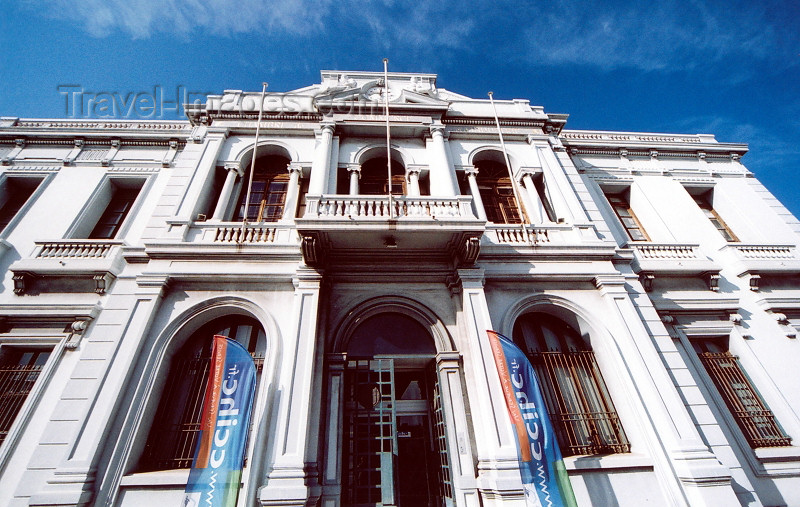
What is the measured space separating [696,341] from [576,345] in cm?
338

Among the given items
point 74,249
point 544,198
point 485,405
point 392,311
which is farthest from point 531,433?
point 74,249

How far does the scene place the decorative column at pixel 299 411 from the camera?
5.19 metres

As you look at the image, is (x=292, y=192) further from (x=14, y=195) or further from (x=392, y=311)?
(x=14, y=195)

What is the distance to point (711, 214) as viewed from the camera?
11.5 m

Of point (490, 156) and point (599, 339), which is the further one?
point (490, 156)

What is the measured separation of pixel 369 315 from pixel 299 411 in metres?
2.45

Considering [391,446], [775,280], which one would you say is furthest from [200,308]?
[775,280]

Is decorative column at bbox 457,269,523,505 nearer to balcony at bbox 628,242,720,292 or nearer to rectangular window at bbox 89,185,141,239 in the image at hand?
balcony at bbox 628,242,720,292

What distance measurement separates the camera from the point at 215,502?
4957 mm

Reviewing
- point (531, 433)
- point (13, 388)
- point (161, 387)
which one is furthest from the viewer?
point (13, 388)

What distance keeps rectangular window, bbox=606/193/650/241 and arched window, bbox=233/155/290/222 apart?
431 inches

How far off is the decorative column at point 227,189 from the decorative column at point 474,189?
22.5ft

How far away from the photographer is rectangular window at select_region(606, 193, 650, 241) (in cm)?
1059

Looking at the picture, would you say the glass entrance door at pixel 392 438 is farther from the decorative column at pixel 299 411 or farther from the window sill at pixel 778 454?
the window sill at pixel 778 454
